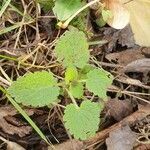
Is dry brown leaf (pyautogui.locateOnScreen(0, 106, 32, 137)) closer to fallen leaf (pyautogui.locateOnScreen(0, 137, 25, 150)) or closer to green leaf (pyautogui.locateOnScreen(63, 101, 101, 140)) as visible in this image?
fallen leaf (pyautogui.locateOnScreen(0, 137, 25, 150))

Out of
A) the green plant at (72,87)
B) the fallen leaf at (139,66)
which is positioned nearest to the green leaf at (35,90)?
the green plant at (72,87)

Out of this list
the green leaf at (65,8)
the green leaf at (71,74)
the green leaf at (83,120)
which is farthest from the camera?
the green leaf at (65,8)

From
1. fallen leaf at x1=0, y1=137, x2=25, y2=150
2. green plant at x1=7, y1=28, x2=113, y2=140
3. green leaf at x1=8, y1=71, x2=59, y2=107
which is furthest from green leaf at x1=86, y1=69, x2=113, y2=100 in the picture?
fallen leaf at x1=0, y1=137, x2=25, y2=150

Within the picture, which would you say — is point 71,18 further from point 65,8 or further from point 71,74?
point 71,74

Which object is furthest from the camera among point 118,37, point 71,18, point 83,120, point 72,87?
point 118,37

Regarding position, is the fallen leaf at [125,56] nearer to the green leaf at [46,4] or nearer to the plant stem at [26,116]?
the green leaf at [46,4]

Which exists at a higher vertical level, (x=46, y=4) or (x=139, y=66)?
(x=46, y=4)

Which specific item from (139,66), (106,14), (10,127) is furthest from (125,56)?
(10,127)
